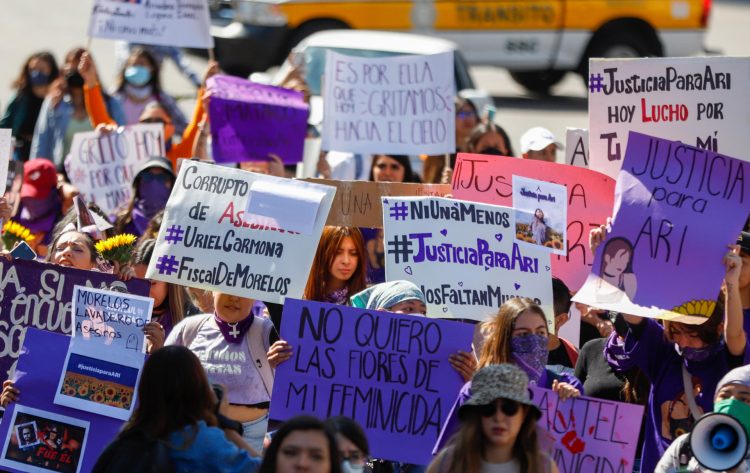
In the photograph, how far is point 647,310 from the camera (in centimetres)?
591

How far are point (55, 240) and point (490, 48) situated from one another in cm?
1104

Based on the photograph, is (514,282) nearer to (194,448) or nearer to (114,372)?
(114,372)

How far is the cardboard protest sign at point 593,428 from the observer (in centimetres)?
558

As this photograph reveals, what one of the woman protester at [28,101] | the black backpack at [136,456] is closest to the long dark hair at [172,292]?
the black backpack at [136,456]

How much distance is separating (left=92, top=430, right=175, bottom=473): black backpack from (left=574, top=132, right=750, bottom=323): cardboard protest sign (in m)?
2.02

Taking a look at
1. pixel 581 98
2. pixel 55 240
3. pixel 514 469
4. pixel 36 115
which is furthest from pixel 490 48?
pixel 514 469

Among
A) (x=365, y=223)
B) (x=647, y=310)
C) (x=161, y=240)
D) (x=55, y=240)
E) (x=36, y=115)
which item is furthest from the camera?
(x=36, y=115)

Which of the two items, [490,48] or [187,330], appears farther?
[490,48]

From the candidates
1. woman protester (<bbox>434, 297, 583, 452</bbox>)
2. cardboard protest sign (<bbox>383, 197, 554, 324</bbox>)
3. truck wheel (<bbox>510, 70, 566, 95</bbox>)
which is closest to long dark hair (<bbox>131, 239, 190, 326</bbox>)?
cardboard protest sign (<bbox>383, 197, 554, 324</bbox>)

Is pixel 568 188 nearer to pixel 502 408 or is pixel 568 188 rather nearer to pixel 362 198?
pixel 362 198

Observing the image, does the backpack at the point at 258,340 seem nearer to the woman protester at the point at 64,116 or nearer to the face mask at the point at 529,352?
the face mask at the point at 529,352

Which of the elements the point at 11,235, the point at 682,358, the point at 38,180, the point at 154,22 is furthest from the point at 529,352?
the point at 154,22

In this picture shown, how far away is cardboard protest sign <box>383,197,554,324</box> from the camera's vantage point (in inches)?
263

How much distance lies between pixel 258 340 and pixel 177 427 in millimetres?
1432
